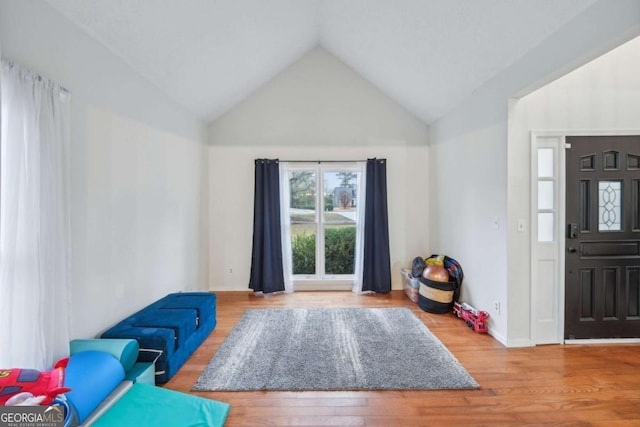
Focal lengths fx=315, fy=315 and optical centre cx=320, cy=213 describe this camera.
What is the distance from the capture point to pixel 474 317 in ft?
11.3

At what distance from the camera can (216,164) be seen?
494 centimetres

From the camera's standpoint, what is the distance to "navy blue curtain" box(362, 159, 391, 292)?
15.9 feet

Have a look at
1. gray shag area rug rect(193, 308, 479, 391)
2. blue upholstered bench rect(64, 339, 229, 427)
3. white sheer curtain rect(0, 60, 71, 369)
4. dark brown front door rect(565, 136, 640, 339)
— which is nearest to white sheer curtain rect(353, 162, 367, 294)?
gray shag area rug rect(193, 308, 479, 391)

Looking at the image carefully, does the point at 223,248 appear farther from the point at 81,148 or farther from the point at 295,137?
the point at 81,148

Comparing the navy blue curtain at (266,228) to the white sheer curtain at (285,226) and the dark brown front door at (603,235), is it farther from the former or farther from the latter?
the dark brown front door at (603,235)

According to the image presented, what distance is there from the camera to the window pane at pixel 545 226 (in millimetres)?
3129

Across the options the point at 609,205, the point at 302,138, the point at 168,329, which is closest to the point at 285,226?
the point at 302,138

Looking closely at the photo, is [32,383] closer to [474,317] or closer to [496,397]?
[496,397]

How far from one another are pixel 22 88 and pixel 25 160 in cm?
39

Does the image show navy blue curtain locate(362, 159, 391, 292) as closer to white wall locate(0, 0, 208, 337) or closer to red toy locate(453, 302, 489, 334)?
red toy locate(453, 302, 489, 334)

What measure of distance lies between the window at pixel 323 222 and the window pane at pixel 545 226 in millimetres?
2504

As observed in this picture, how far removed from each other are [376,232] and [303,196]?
129cm

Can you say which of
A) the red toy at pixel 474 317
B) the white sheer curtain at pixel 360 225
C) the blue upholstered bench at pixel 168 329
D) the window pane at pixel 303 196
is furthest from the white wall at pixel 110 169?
the red toy at pixel 474 317

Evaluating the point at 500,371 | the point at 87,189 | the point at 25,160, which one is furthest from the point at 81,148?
the point at 500,371
